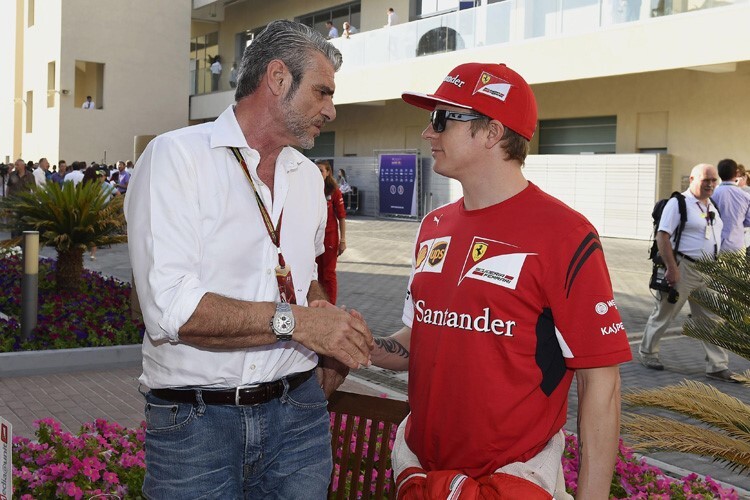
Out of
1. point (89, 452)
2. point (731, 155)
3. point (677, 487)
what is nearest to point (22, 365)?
point (89, 452)

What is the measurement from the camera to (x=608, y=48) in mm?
22266

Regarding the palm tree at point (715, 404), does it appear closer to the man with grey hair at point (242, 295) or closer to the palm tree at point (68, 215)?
the man with grey hair at point (242, 295)

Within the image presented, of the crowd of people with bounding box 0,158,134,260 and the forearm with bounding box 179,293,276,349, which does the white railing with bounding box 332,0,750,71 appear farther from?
the forearm with bounding box 179,293,276,349

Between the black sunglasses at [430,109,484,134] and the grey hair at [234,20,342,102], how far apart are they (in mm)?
394

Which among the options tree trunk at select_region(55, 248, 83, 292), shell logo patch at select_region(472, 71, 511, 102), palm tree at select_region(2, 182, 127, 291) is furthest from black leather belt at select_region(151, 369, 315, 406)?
tree trunk at select_region(55, 248, 83, 292)

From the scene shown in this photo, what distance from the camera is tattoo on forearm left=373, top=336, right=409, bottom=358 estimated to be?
9.69 ft

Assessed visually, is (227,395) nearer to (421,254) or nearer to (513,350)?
(421,254)

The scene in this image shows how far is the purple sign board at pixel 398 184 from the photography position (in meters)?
31.5

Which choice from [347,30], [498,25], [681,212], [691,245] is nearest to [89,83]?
[347,30]

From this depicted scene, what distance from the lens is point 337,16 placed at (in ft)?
123

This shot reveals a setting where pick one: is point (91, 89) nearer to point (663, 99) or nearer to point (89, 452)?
point (663, 99)

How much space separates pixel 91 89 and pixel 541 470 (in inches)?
1711

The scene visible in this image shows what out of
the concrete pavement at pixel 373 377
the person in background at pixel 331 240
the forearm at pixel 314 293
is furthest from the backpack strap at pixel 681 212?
the forearm at pixel 314 293

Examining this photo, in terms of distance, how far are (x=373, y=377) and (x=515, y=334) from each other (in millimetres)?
6127
